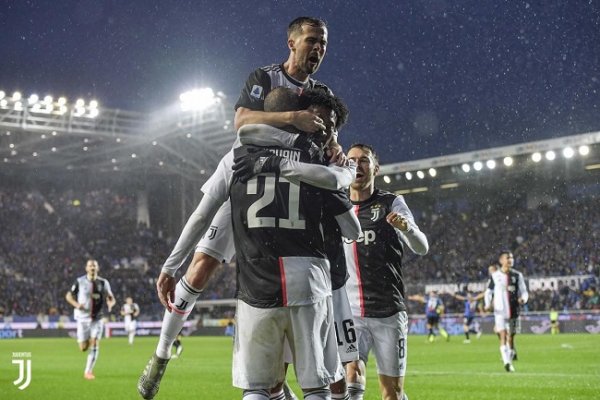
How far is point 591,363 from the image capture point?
16.0 metres

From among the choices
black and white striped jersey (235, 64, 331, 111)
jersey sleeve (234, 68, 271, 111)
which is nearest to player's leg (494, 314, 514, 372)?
black and white striped jersey (235, 64, 331, 111)

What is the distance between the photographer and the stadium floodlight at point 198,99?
141 feet

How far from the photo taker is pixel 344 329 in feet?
16.2

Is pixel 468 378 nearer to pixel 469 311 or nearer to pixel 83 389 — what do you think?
pixel 83 389

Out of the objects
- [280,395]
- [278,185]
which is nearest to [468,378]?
[280,395]

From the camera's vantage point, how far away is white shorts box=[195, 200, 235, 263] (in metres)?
4.78

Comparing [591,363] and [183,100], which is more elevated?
[183,100]

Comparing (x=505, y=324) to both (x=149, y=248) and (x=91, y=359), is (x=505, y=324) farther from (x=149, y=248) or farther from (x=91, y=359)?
(x=149, y=248)

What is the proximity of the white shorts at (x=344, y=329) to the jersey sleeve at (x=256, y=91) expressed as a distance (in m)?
1.34

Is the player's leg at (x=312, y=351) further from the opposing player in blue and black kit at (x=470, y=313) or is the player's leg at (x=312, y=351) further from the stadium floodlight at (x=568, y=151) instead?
the stadium floodlight at (x=568, y=151)

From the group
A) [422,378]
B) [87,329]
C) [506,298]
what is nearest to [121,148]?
[87,329]

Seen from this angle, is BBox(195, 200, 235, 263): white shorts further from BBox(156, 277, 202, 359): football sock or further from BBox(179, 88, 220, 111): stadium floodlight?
BBox(179, 88, 220, 111): stadium floodlight

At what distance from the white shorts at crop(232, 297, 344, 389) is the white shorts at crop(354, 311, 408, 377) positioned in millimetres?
2404

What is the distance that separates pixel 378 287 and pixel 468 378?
788cm
